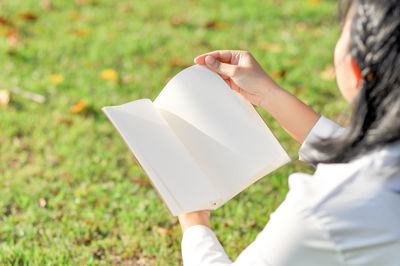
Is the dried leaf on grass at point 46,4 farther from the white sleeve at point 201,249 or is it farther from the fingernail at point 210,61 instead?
the white sleeve at point 201,249

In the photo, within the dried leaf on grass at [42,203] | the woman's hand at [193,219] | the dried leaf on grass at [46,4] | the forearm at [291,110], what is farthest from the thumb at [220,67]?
the dried leaf on grass at [46,4]

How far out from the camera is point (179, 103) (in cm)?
143

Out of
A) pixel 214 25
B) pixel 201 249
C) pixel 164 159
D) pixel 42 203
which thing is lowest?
pixel 42 203

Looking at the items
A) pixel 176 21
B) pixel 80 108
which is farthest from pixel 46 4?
pixel 80 108

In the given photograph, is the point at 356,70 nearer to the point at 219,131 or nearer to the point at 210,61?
the point at 219,131

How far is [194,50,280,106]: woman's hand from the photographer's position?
1526 millimetres

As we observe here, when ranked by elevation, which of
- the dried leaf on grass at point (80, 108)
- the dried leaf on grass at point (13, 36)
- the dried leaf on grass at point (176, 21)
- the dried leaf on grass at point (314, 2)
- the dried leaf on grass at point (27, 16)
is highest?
the dried leaf on grass at point (314, 2)

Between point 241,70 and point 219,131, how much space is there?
0.23m

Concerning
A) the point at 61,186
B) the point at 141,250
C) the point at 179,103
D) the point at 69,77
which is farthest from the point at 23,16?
the point at 179,103

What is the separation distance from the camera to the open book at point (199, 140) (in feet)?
4.28

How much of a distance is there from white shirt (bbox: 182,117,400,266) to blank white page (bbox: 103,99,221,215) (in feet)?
0.90

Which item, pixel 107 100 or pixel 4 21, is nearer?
pixel 107 100

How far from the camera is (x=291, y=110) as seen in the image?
157 cm

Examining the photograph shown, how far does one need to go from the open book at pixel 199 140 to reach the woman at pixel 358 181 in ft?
0.94
